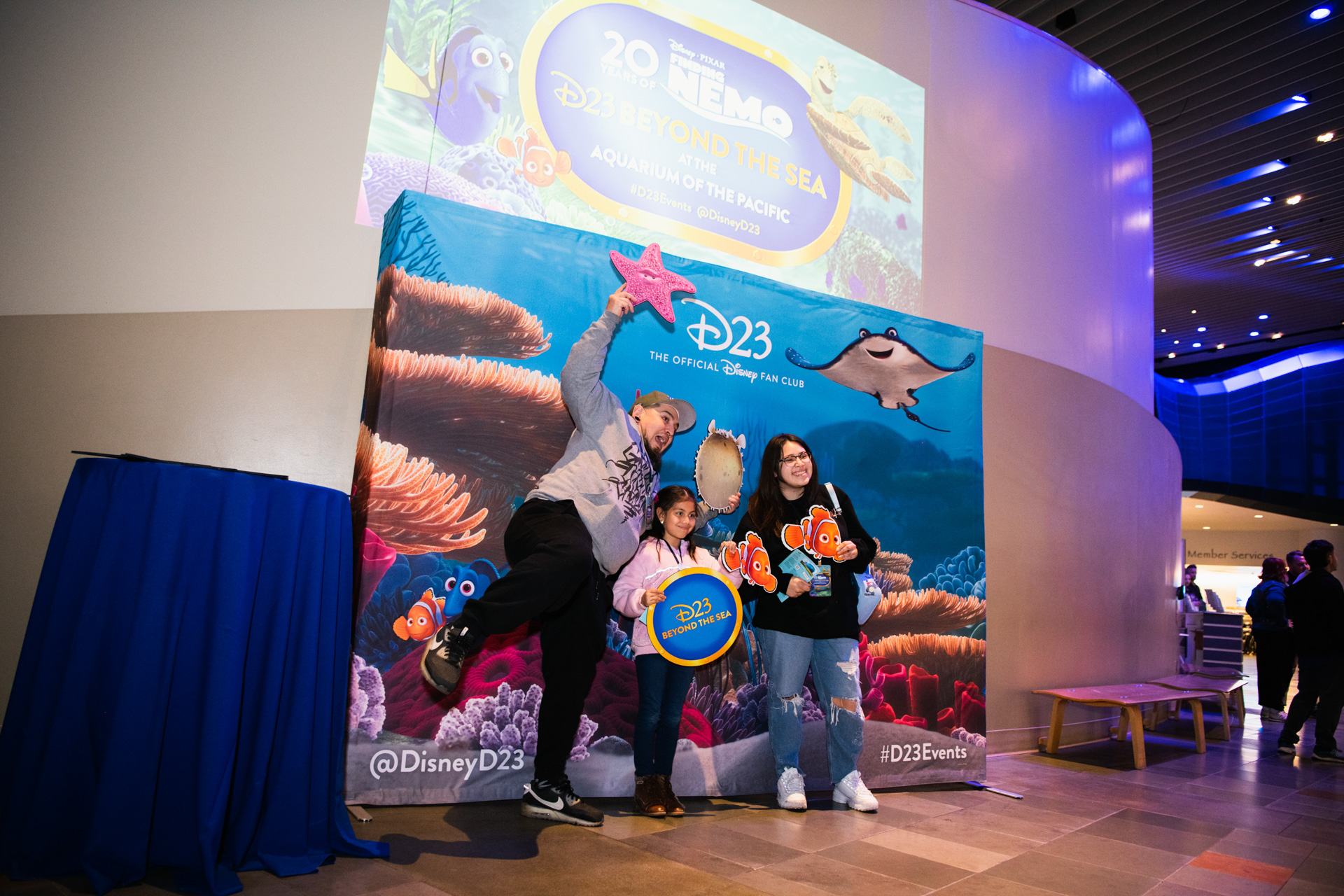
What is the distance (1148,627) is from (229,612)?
19.8 feet

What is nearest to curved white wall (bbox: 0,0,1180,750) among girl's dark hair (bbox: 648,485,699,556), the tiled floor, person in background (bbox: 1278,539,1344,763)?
girl's dark hair (bbox: 648,485,699,556)

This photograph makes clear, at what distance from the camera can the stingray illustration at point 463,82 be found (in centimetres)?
339

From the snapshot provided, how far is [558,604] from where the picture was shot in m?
2.59

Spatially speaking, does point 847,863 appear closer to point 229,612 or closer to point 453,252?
point 229,612

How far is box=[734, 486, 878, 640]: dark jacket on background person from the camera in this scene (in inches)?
125

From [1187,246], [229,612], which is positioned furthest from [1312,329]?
[229,612]

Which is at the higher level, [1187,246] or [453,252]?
[1187,246]

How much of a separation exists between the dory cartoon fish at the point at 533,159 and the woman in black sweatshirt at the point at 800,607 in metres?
1.56

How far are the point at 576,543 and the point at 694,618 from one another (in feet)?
2.09

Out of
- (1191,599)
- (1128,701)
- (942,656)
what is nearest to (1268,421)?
(1191,599)

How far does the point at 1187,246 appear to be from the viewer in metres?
11.1

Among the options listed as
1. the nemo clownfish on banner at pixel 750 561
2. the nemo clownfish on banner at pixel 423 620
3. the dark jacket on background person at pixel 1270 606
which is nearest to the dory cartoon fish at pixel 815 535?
the nemo clownfish on banner at pixel 750 561

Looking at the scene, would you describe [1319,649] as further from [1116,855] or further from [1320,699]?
[1116,855]

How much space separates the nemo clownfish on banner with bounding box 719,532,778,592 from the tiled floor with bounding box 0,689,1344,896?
833 millimetres
